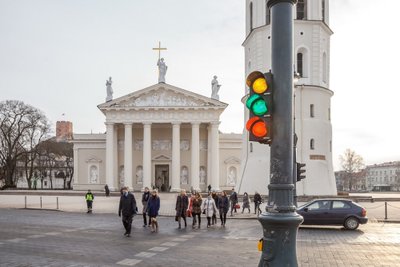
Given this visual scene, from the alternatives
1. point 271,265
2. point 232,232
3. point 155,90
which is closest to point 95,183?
point 155,90

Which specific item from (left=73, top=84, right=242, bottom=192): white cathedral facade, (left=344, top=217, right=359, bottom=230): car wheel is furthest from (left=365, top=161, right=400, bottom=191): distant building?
(left=344, top=217, right=359, bottom=230): car wheel

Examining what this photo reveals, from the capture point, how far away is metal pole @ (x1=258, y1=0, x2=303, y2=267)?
13.6ft

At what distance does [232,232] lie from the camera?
17578 mm

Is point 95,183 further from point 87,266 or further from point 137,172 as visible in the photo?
point 87,266

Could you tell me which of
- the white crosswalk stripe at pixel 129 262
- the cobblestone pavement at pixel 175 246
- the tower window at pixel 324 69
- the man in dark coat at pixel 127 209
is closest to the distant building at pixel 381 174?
the tower window at pixel 324 69

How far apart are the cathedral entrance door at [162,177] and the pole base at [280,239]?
6007 centimetres

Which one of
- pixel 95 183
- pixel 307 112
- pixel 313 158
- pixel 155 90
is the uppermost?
pixel 155 90

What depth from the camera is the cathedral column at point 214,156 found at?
5975 centimetres

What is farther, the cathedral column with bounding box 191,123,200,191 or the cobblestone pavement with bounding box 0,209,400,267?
the cathedral column with bounding box 191,123,200,191

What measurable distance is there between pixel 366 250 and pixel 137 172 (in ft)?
171

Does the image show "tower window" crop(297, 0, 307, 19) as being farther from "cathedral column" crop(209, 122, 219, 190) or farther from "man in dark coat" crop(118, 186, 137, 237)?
"man in dark coat" crop(118, 186, 137, 237)

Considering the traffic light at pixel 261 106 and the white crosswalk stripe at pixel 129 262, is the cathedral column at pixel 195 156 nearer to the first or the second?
the white crosswalk stripe at pixel 129 262

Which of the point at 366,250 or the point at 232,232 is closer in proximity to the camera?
the point at 366,250

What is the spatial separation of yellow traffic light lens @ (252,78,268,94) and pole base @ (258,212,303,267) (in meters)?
1.20
